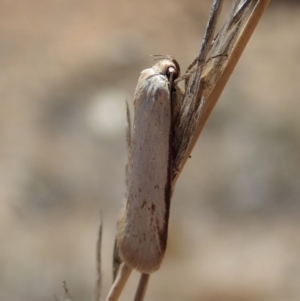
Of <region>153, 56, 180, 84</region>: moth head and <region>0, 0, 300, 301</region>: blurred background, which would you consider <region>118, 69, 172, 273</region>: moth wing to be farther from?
<region>0, 0, 300, 301</region>: blurred background

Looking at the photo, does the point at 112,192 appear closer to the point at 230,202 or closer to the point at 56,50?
the point at 230,202

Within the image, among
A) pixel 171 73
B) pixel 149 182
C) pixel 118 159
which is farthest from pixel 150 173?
pixel 118 159

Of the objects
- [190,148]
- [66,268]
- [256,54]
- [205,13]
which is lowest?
[190,148]

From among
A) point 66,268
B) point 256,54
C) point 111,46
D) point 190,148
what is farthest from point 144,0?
point 190,148

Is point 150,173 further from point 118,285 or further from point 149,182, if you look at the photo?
point 118,285

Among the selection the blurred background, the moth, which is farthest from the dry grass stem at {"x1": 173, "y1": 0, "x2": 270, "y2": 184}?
the blurred background

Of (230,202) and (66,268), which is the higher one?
(230,202)

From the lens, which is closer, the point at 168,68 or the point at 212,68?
the point at 212,68
